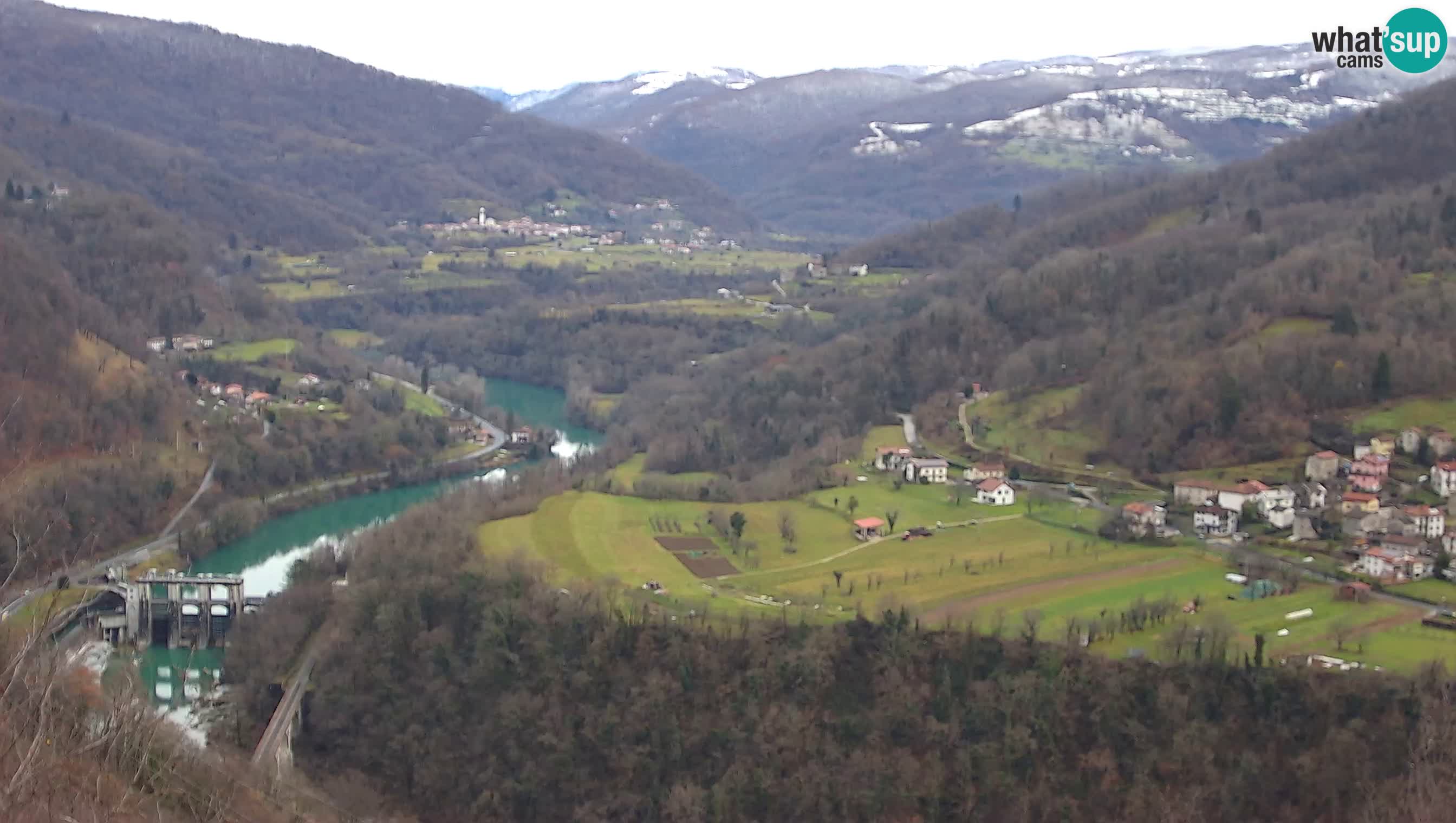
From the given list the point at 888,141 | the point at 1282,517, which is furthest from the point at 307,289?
the point at 888,141

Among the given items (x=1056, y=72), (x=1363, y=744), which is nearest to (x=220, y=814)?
(x=1363, y=744)

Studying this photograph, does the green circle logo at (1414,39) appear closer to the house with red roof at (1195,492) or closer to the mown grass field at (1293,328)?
the mown grass field at (1293,328)

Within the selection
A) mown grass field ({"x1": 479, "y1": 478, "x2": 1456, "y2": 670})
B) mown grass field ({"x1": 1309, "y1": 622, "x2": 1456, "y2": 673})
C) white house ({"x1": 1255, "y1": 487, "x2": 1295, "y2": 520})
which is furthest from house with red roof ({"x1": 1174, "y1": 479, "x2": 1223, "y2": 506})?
mown grass field ({"x1": 1309, "y1": 622, "x2": 1456, "y2": 673})

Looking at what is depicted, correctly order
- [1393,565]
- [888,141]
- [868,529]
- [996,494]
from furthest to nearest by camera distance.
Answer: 1. [888,141]
2. [996,494]
3. [868,529]
4. [1393,565]

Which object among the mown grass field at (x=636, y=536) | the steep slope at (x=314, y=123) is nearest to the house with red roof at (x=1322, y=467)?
the mown grass field at (x=636, y=536)

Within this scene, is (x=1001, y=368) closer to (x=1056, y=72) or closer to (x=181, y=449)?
(x=181, y=449)

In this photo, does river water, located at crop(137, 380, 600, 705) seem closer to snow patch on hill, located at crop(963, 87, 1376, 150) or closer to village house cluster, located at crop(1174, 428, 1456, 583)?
village house cluster, located at crop(1174, 428, 1456, 583)

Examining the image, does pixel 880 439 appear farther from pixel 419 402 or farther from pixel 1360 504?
pixel 419 402
